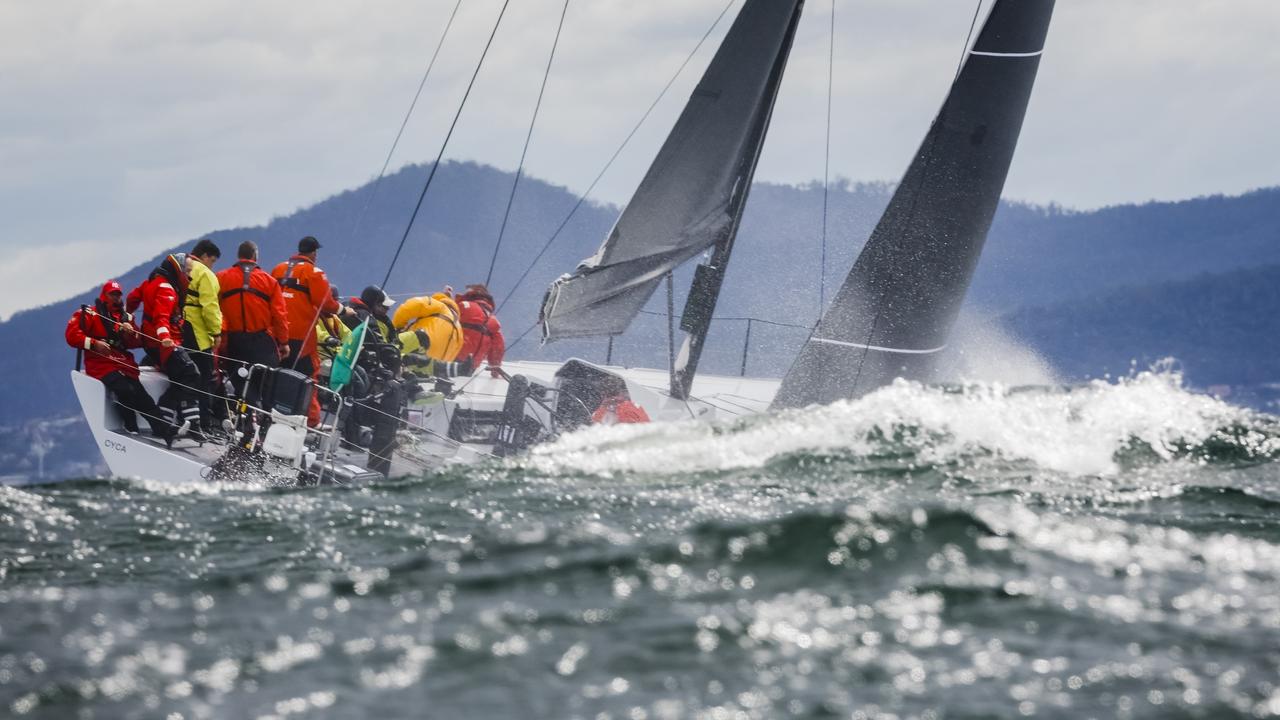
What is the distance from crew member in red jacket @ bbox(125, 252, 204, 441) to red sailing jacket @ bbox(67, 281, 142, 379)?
0.33ft

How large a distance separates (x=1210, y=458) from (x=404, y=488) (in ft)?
12.2

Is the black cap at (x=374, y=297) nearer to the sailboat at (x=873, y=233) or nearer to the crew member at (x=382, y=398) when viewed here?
the crew member at (x=382, y=398)

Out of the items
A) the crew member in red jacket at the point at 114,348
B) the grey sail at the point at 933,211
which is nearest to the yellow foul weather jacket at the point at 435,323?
the crew member in red jacket at the point at 114,348

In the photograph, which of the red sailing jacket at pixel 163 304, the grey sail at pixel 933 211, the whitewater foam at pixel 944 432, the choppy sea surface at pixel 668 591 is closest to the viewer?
the choppy sea surface at pixel 668 591

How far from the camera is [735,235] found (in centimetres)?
1034

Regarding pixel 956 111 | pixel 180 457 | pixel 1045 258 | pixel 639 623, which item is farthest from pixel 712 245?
pixel 1045 258

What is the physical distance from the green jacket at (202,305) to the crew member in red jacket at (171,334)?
8 cm

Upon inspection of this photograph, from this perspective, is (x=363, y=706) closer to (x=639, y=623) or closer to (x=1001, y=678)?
(x=639, y=623)

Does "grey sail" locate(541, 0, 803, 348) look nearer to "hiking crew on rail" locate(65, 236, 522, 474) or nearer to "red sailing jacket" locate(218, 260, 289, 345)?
"hiking crew on rail" locate(65, 236, 522, 474)

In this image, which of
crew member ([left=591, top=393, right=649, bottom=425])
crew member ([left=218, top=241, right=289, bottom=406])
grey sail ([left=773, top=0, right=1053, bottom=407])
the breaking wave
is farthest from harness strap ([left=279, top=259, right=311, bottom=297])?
grey sail ([left=773, top=0, right=1053, bottom=407])

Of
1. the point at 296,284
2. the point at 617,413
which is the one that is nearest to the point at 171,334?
the point at 296,284

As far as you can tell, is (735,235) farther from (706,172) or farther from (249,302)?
(249,302)

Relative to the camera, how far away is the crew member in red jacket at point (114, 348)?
7.90 m

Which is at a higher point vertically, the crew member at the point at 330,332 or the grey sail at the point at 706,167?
the grey sail at the point at 706,167
